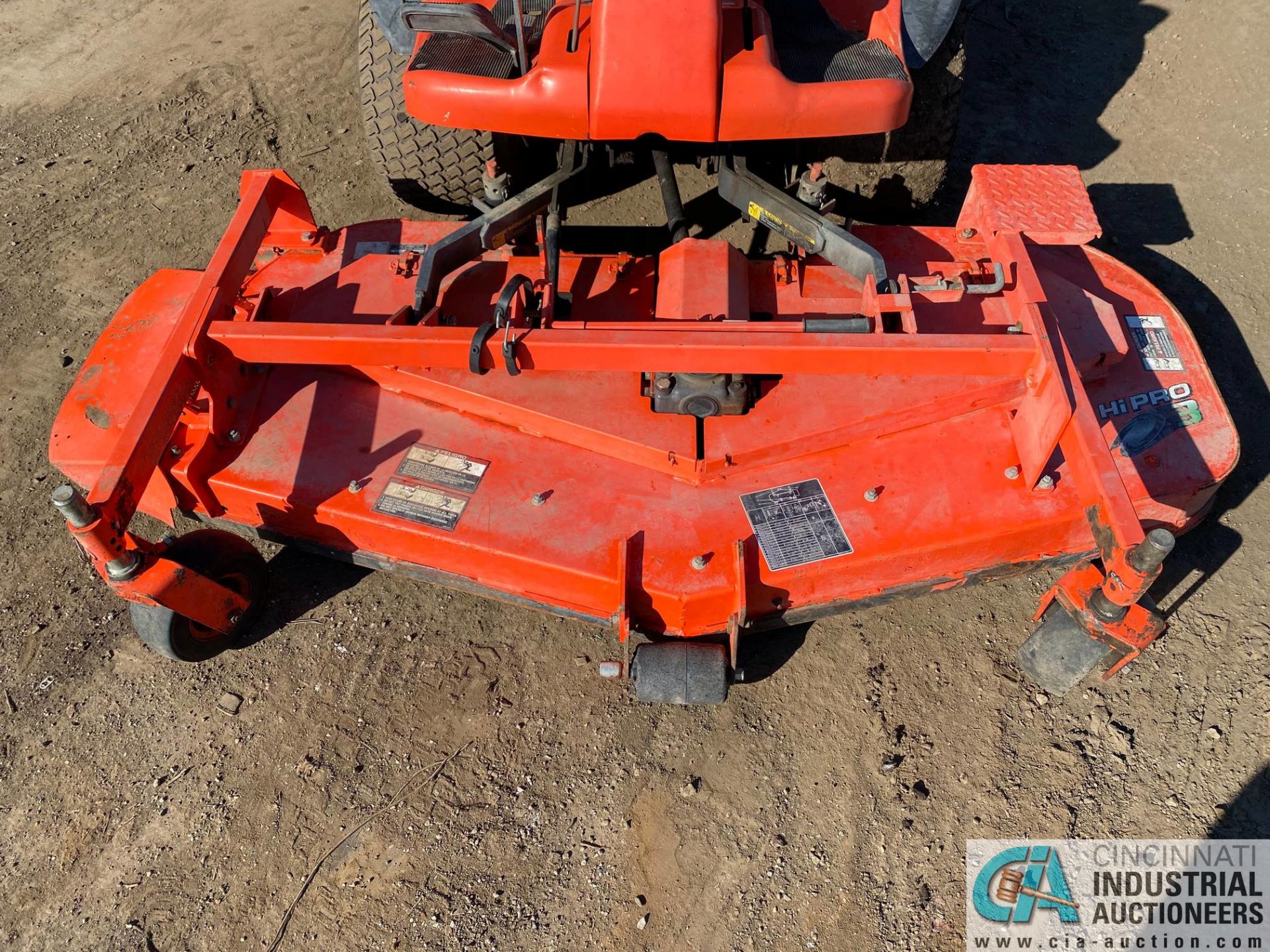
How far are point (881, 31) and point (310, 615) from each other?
2.73 meters

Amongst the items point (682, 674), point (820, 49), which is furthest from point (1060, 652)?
point (820, 49)

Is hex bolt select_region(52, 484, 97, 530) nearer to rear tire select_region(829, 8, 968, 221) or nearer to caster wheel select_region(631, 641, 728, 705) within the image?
caster wheel select_region(631, 641, 728, 705)

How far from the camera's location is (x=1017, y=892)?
91.8 inches

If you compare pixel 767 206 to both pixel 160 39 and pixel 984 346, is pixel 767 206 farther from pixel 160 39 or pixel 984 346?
pixel 160 39

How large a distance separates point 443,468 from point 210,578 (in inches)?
29.8

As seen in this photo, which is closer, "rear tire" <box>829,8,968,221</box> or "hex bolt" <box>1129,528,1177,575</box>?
"hex bolt" <box>1129,528,1177,575</box>

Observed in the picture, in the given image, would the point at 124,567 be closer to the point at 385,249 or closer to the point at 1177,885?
the point at 385,249

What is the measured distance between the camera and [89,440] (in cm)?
267

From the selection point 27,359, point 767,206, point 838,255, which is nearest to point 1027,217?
point 838,255

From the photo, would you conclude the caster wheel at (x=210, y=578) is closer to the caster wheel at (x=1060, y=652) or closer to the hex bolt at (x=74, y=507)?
the hex bolt at (x=74, y=507)

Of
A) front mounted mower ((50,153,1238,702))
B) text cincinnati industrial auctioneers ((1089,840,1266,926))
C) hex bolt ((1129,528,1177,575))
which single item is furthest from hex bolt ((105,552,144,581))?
text cincinnati industrial auctioneers ((1089,840,1266,926))

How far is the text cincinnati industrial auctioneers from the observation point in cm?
231

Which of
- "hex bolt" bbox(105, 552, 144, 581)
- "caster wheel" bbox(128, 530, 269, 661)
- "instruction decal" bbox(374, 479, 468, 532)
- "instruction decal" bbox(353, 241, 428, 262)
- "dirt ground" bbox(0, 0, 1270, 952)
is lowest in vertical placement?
"dirt ground" bbox(0, 0, 1270, 952)

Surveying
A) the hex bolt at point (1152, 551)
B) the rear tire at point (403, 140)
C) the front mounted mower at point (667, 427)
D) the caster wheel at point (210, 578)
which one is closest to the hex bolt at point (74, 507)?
the front mounted mower at point (667, 427)
